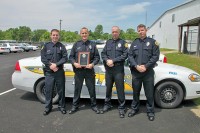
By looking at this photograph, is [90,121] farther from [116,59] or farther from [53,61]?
[53,61]

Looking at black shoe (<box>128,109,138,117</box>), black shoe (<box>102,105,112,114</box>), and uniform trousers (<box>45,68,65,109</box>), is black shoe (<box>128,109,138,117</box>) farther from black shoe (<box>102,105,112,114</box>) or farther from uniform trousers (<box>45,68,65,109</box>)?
uniform trousers (<box>45,68,65,109</box>)

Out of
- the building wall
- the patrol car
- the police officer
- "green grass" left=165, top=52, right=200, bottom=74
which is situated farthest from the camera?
the building wall

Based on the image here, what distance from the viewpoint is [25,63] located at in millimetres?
5562

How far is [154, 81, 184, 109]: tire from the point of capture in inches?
195

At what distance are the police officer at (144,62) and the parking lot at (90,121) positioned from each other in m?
0.33

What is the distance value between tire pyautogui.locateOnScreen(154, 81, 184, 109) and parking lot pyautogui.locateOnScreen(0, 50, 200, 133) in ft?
0.44

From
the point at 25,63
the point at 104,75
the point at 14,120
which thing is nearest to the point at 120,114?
the point at 104,75

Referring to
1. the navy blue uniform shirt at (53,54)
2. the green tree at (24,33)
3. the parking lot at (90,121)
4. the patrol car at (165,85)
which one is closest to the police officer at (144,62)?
the parking lot at (90,121)

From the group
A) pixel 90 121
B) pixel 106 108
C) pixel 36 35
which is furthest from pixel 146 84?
pixel 36 35

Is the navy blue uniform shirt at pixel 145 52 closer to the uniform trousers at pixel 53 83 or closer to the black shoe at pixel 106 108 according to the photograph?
the black shoe at pixel 106 108

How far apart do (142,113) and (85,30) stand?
211 centimetres

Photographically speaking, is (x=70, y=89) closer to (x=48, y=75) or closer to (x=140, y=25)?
(x=48, y=75)

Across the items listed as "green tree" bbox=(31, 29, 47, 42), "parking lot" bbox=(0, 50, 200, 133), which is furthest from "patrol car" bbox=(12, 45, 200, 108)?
"green tree" bbox=(31, 29, 47, 42)

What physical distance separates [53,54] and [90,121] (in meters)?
1.55
